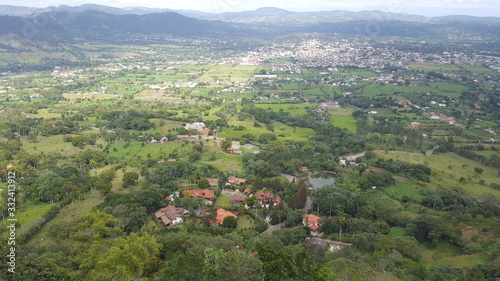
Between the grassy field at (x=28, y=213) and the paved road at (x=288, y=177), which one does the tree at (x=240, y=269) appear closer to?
the grassy field at (x=28, y=213)

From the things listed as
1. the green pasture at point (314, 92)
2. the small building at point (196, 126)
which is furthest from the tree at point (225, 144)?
the green pasture at point (314, 92)

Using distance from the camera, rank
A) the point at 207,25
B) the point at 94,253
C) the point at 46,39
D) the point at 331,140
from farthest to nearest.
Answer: the point at 207,25 → the point at 46,39 → the point at 331,140 → the point at 94,253

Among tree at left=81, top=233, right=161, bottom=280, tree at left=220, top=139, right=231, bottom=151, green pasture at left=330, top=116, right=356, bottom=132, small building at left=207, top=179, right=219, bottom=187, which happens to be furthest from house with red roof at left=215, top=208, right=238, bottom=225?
A: green pasture at left=330, top=116, right=356, bottom=132

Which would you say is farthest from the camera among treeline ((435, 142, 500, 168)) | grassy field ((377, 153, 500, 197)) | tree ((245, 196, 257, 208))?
treeline ((435, 142, 500, 168))

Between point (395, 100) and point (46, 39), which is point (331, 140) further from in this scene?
point (46, 39)

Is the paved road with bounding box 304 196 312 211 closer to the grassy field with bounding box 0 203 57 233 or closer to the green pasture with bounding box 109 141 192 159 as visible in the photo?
the green pasture with bounding box 109 141 192 159

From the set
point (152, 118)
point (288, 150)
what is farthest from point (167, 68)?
point (288, 150)
